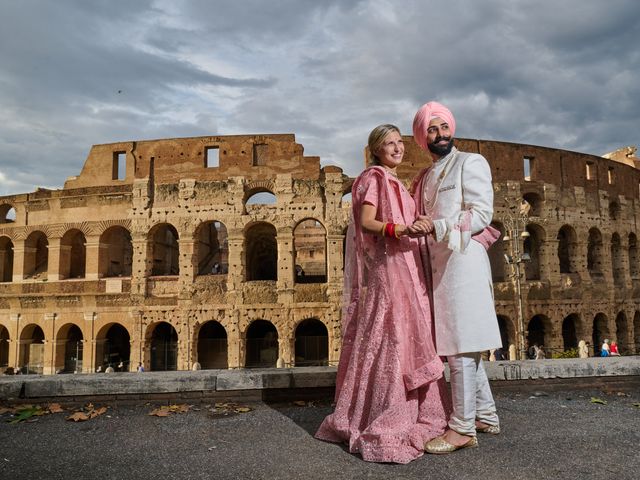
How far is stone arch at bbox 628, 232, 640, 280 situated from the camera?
22.0 metres

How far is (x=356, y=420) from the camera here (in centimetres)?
296

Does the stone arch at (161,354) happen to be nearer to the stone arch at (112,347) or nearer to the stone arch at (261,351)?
the stone arch at (112,347)

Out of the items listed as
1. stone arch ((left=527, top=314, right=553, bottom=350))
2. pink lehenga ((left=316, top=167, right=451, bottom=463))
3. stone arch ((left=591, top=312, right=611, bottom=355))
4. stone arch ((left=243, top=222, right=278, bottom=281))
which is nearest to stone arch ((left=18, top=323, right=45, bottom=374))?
stone arch ((left=243, top=222, right=278, bottom=281))

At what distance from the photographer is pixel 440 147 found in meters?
3.35

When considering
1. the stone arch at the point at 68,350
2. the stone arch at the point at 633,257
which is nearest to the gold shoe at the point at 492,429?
the stone arch at the point at 68,350

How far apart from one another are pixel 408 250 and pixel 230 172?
→ 14973 millimetres

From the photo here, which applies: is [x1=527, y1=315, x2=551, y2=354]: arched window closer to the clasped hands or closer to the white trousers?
the white trousers

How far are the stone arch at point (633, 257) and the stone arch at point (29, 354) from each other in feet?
86.1

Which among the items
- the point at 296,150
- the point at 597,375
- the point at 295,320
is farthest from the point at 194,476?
the point at 296,150

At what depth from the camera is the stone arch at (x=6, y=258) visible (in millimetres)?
19406

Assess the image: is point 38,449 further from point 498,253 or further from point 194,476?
point 498,253

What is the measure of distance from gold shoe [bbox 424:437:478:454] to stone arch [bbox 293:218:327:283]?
19.5m

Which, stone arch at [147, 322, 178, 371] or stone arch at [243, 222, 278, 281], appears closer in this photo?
stone arch at [147, 322, 178, 371]

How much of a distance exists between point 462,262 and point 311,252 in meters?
21.3
